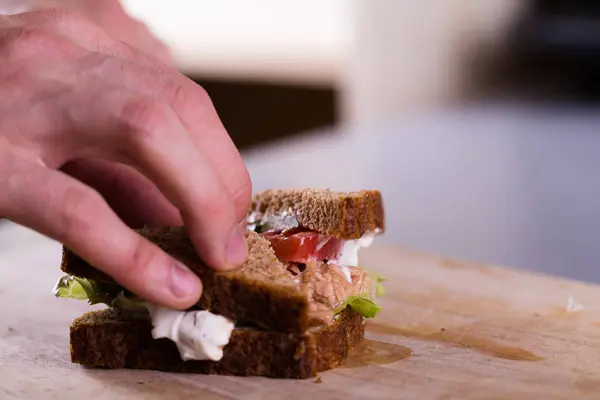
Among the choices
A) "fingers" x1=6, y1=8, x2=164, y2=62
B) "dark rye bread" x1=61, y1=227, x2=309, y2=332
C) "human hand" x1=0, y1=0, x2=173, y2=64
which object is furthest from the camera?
"human hand" x1=0, y1=0, x2=173, y2=64

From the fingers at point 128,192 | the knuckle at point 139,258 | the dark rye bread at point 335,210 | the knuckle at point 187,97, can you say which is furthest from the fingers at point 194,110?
the fingers at point 128,192

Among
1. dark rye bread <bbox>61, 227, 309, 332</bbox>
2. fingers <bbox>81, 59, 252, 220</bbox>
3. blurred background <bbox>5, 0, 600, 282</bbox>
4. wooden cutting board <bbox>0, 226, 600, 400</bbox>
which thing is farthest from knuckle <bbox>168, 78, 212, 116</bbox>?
blurred background <bbox>5, 0, 600, 282</bbox>

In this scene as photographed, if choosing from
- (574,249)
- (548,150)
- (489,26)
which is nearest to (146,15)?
(489,26)

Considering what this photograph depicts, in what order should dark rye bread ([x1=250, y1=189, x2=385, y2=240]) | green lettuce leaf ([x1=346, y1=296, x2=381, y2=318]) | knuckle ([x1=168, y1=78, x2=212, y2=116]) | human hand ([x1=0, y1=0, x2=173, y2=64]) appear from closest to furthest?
knuckle ([x1=168, y1=78, x2=212, y2=116]), green lettuce leaf ([x1=346, y1=296, x2=381, y2=318]), dark rye bread ([x1=250, y1=189, x2=385, y2=240]), human hand ([x1=0, y1=0, x2=173, y2=64])

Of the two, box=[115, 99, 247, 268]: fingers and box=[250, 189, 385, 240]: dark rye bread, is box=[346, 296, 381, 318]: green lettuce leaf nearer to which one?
box=[250, 189, 385, 240]: dark rye bread

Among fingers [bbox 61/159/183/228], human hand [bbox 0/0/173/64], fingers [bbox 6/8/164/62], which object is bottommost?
fingers [bbox 61/159/183/228]

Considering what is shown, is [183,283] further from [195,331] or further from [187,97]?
[187,97]

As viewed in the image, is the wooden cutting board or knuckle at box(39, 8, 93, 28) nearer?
the wooden cutting board
